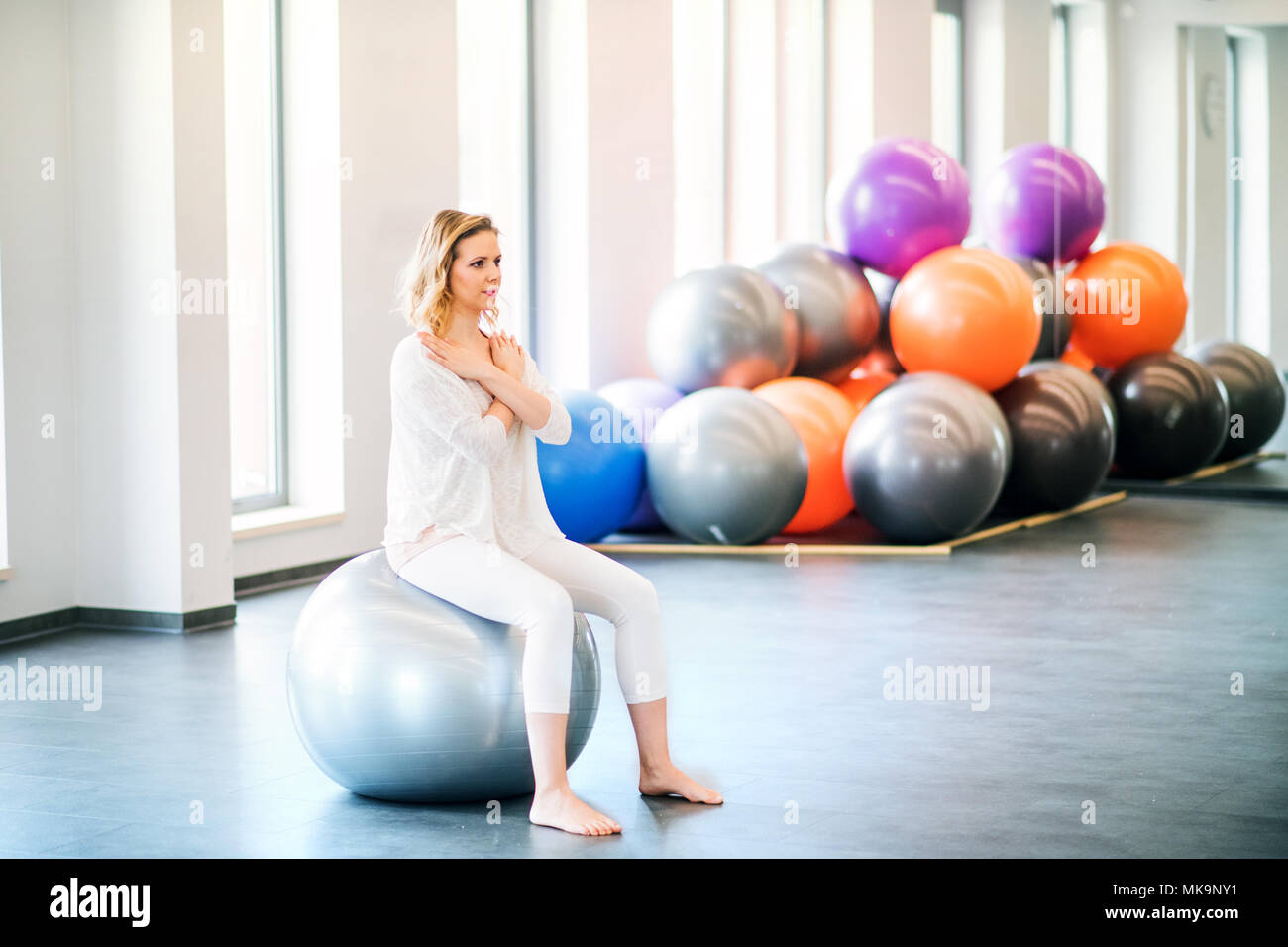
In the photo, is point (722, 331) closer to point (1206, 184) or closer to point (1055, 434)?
point (1055, 434)

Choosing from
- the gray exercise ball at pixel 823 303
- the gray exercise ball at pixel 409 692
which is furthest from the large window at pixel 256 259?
the gray exercise ball at pixel 409 692

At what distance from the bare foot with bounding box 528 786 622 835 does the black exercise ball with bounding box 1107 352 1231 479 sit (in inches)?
247

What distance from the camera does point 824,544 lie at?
23.9ft

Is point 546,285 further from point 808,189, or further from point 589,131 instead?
point 808,189

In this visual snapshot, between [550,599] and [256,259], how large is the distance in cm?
405

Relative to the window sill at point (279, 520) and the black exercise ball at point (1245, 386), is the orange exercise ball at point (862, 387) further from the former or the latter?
the window sill at point (279, 520)

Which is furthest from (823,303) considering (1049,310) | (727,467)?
(1049,310)

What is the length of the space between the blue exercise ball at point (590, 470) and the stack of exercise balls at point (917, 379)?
13 mm

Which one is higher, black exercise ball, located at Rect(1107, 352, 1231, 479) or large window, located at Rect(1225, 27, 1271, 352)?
large window, located at Rect(1225, 27, 1271, 352)

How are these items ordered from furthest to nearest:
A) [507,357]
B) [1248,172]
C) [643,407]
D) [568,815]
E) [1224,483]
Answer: [1224,483]
[1248,172]
[643,407]
[507,357]
[568,815]

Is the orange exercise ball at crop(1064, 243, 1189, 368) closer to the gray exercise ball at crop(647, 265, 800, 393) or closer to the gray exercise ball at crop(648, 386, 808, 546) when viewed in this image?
the gray exercise ball at crop(647, 265, 800, 393)

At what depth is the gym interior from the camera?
3.23 m

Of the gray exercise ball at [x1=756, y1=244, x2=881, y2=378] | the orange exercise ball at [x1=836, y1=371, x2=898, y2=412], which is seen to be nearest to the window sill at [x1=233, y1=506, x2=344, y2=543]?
the gray exercise ball at [x1=756, y1=244, x2=881, y2=378]

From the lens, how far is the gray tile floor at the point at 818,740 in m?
3.04
